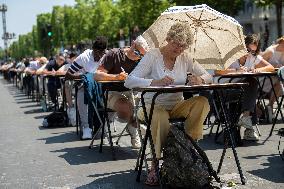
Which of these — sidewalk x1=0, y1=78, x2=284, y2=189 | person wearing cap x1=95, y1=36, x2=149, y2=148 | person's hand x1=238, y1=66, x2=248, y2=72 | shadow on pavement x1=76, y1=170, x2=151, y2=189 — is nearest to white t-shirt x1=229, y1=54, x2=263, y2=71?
person's hand x1=238, y1=66, x2=248, y2=72

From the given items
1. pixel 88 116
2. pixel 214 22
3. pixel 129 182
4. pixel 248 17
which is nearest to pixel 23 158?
pixel 88 116

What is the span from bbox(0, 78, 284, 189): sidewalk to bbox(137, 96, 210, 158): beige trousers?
0.53 meters

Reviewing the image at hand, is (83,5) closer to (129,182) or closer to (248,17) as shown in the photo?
(248,17)

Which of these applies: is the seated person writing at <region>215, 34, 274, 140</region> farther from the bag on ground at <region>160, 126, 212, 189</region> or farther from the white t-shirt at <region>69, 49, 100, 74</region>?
the bag on ground at <region>160, 126, 212, 189</region>

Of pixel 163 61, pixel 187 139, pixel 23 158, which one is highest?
pixel 163 61

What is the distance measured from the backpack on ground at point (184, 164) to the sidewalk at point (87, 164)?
42 cm

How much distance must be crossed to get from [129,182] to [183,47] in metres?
1.49

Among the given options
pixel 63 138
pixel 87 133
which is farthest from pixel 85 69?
pixel 63 138

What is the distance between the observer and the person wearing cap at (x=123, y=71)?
8492mm

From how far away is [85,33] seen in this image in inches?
3142

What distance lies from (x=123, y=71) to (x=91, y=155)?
1238 mm

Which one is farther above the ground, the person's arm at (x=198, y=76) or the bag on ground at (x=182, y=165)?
the person's arm at (x=198, y=76)

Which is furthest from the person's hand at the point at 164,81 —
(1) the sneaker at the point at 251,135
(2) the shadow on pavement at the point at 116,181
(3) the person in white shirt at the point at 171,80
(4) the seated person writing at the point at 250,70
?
(1) the sneaker at the point at 251,135

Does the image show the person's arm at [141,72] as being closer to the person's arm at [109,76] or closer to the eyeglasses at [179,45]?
the eyeglasses at [179,45]
